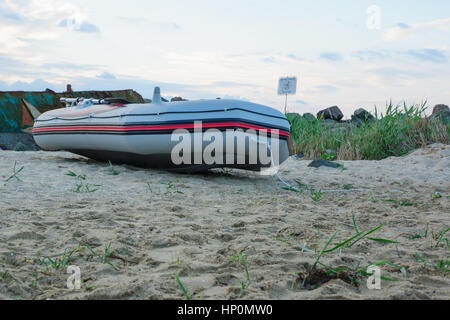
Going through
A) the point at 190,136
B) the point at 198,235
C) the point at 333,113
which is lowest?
the point at 198,235

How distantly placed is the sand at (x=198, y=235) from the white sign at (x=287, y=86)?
6.09 m

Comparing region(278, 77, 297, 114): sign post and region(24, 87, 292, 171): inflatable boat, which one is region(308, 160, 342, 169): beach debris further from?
region(278, 77, 297, 114): sign post

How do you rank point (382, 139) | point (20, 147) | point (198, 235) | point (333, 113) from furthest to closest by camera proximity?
point (333, 113) < point (20, 147) < point (382, 139) < point (198, 235)

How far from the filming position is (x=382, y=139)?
799 cm

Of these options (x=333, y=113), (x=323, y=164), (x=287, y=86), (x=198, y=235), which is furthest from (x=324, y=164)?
(x=333, y=113)

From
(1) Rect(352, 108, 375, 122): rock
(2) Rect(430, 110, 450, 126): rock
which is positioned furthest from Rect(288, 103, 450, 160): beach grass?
(1) Rect(352, 108, 375, 122): rock

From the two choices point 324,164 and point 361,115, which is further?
point 361,115

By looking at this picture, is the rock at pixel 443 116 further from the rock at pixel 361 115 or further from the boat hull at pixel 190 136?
the boat hull at pixel 190 136

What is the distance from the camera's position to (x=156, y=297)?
1.54 metres

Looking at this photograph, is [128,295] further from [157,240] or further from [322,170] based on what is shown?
[322,170]

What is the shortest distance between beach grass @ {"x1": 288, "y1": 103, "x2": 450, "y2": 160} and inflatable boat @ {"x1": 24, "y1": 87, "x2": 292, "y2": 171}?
357cm

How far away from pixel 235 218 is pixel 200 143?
1688 mm

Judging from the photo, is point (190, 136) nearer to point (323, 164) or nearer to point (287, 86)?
point (323, 164)

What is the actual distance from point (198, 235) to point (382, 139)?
255 inches
